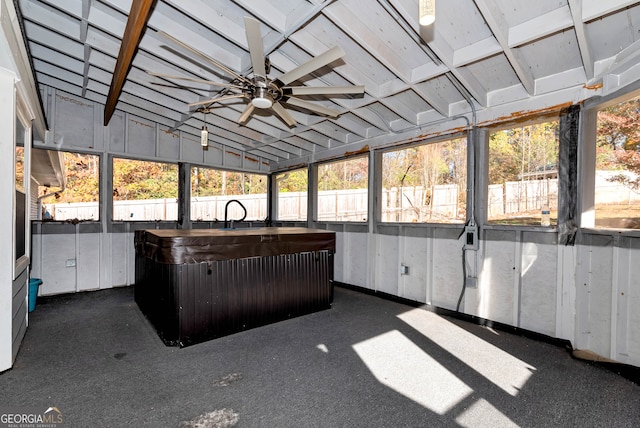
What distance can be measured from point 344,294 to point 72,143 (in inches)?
197

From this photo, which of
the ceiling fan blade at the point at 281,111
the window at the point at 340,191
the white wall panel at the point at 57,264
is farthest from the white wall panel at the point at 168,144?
the ceiling fan blade at the point at 281,111

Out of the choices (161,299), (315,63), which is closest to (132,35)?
(315,63)

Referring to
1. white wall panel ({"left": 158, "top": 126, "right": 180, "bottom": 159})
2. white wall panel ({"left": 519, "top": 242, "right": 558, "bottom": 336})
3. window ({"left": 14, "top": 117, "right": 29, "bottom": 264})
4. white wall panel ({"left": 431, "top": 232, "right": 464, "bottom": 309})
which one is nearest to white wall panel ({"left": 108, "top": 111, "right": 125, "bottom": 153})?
white wall panel ({"left": 158, "top": 126, "right": 180, "bottom": 159})

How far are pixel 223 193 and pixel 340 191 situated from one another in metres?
2.71

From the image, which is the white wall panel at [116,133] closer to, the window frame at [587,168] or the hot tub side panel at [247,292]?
the hot tub side panel at [247,292]

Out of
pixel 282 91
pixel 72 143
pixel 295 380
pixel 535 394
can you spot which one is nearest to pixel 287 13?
pixel 282 91

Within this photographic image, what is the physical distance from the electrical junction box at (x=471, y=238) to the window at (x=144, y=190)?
5.06 metres

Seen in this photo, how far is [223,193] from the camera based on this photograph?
257 inches

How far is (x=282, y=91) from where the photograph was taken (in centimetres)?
268

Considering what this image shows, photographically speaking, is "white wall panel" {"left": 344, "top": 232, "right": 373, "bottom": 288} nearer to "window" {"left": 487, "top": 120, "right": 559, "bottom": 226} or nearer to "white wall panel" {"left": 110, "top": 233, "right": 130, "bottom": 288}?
"window" {"left": 487, "top": 120, "right": 559, "bottom": 226}

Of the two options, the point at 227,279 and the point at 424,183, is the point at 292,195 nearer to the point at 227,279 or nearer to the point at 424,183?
the point at 424,183

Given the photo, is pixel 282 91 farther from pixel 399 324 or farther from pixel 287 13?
pixel 399 324

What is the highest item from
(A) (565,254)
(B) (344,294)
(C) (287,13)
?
(C) (287,13)

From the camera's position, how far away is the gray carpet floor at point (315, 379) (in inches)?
70.4
